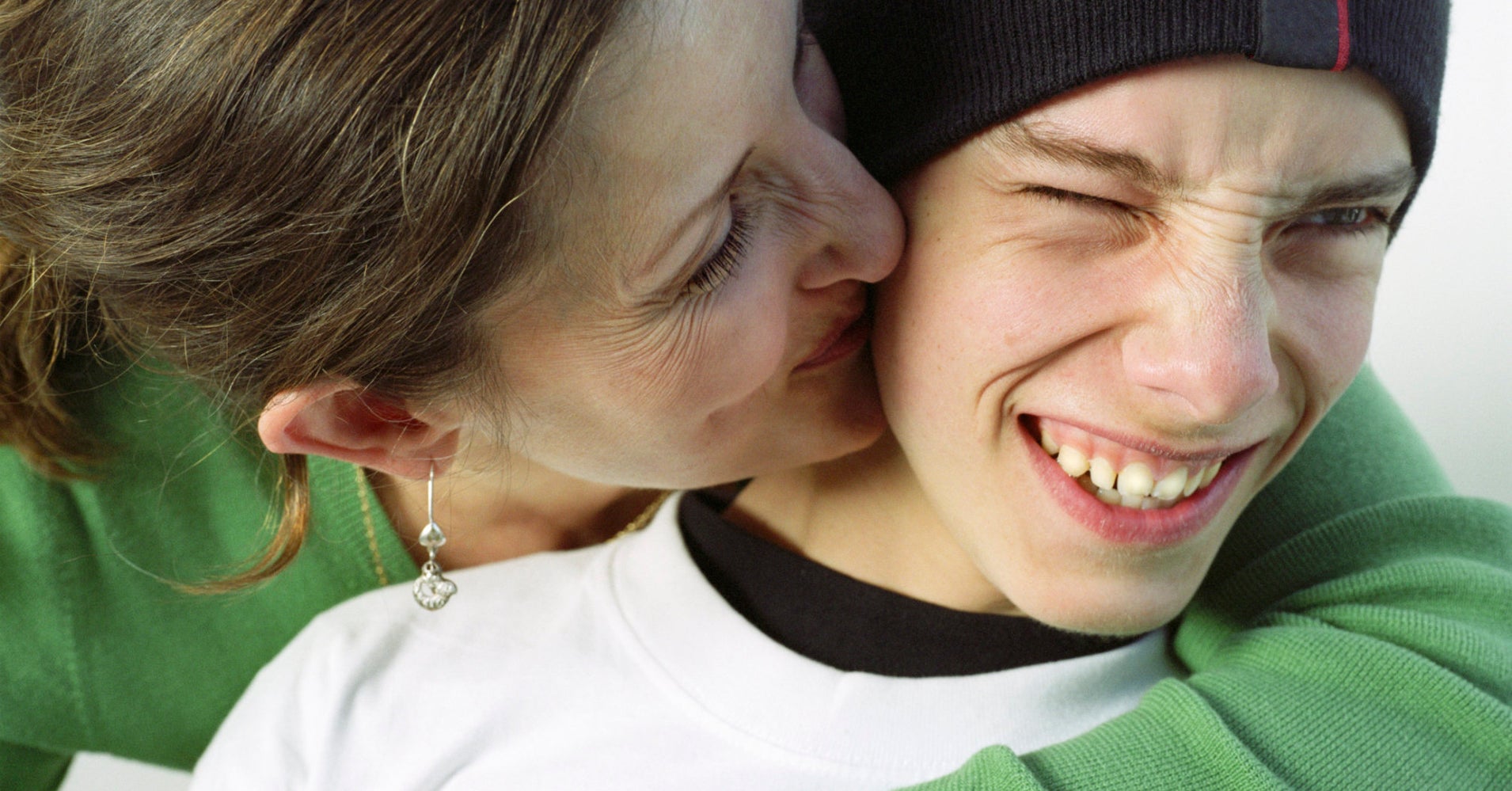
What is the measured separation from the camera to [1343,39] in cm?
108

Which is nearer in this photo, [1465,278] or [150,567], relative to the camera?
[150,567]

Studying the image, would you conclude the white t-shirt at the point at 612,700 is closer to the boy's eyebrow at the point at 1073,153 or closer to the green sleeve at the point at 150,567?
the green sleeve at the point at 150,567

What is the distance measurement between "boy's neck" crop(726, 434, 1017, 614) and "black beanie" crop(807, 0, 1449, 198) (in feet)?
1.11

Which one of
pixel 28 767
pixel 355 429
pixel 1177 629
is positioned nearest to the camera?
pixel 355 429

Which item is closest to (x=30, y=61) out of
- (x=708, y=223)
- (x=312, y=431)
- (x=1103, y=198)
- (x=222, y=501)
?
(x=312, y=431)

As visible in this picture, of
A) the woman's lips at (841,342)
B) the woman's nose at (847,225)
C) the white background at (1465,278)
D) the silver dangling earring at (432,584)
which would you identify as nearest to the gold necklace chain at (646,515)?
the silver dangling earring at (432,584)

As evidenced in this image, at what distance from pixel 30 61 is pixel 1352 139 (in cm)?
105

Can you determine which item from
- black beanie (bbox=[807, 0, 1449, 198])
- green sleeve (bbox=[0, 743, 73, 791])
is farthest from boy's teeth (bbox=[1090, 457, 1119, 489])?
green sleeve (bbox=[0, 743, 73, 791])

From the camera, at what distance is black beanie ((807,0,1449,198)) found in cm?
107

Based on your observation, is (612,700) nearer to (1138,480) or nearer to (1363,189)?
(1138,480)

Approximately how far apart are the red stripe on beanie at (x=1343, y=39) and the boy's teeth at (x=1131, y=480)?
35 centimetres

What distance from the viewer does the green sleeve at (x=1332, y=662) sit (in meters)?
1.15

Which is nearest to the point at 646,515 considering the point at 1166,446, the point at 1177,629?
the point at 1177,629

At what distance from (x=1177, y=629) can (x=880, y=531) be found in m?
0.35
